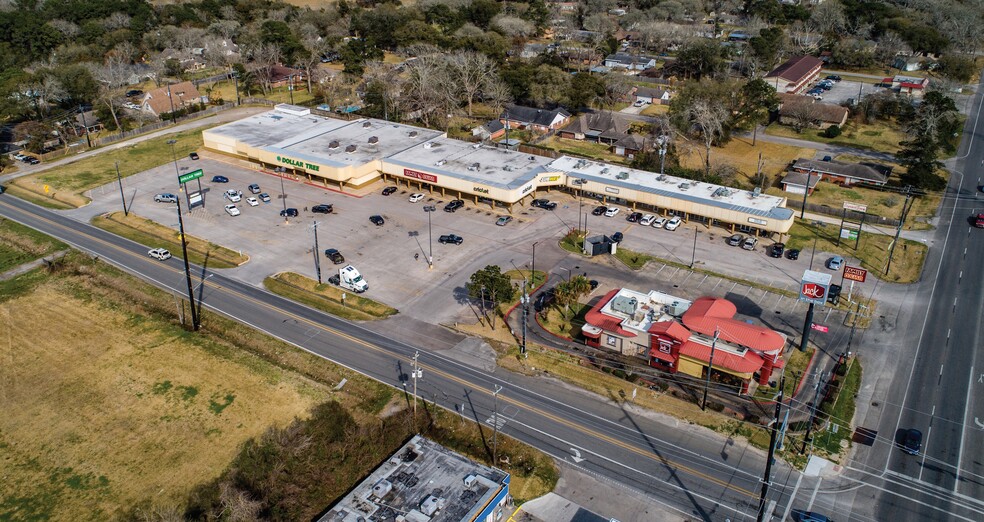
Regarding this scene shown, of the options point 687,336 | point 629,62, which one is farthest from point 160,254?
point 629,62

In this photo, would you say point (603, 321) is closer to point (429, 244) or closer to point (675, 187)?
point (429, 244)

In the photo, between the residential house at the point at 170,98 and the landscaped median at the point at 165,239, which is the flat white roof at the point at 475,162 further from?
the residential house at the point at 170,98

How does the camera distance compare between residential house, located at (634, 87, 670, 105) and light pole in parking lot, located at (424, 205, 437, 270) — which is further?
residential house, located at (634, 87, 670, 105)

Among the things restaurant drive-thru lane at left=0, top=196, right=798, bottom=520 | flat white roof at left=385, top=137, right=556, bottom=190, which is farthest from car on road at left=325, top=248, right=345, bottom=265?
flat white roof at left=385, top=137, right=556, bottom=190

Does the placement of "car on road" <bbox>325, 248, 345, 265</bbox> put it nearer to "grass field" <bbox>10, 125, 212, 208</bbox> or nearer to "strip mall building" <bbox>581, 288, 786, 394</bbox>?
"strip mall building" <bbox>581, 288, 786, 394</bbox>

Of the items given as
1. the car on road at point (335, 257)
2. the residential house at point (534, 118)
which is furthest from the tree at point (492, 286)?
the residential house at point (534, 118)

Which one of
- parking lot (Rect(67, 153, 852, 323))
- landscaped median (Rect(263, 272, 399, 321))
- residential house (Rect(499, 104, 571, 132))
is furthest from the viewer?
residential house (Rect(499, 104, 571, 132))

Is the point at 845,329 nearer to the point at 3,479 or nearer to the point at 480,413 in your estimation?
the point at 480,413
